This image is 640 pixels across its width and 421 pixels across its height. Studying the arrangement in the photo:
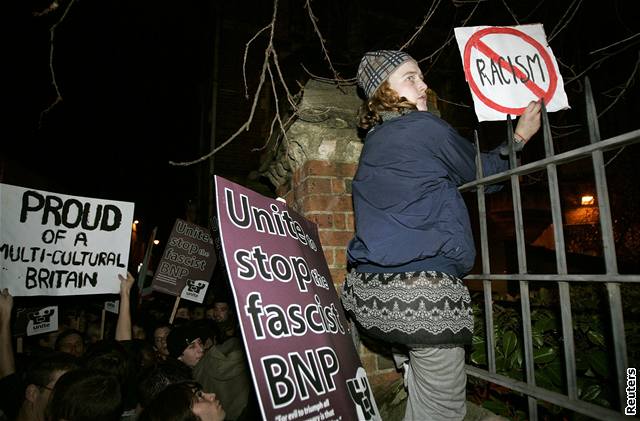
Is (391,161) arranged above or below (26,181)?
below

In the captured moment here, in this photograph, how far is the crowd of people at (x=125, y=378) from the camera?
2.28 metres

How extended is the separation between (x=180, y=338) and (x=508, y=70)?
4194 mm

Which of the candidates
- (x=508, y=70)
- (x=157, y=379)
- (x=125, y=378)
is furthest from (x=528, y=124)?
(x=125, y=378)

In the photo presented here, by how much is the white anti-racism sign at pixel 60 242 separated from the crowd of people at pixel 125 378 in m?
0.20

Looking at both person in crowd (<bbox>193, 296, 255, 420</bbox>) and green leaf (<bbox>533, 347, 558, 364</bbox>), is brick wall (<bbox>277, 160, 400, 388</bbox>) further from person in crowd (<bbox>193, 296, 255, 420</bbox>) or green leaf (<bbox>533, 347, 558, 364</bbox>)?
person in crowd (<bbox>193, 296, 255, 420</bbox>)

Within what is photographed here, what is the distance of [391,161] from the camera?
1.49 m

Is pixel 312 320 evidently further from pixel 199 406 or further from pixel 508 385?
pixel 199 406

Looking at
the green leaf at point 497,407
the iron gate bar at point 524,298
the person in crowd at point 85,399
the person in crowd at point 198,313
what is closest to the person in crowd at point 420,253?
the iron gate bar at point 524,298

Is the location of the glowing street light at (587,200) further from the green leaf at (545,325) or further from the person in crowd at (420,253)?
the person in crowd at (420,253)

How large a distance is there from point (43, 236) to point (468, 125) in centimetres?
850

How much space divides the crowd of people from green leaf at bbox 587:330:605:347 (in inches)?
75.5

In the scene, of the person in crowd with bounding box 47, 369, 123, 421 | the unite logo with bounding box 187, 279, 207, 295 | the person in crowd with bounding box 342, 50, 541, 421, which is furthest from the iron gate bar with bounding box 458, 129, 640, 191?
the unite logo with bounding box 187, 279, 207, 295

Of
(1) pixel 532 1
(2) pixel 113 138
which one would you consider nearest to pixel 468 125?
(1) pixel 532 1

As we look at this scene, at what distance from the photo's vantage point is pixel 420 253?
138cm
